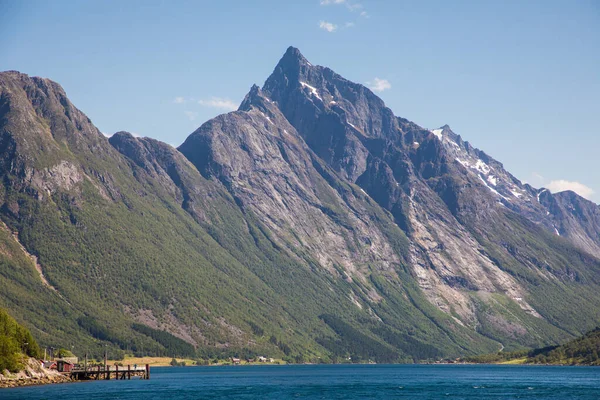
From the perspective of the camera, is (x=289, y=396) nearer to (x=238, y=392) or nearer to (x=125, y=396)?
(x=238, y=392)

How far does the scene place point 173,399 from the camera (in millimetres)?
174375

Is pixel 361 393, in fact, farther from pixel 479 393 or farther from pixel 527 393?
pixel 527 393

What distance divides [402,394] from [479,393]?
63.0ft

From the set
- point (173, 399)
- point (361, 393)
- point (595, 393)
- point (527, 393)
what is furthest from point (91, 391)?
point (595, 393)

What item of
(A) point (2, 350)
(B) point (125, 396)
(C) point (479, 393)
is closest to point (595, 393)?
(C) point (479, 393)

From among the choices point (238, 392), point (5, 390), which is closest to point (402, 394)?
point (238, 392)

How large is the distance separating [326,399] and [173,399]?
3488 cm

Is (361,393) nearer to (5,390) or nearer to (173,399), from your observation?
(173,399)

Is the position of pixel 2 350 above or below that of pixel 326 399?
above

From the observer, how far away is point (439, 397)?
18400 cm

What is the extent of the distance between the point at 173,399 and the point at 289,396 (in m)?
28.6

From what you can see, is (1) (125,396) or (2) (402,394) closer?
(1) (125,396)

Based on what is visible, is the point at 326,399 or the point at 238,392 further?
the point at 238,392

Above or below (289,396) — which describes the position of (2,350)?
above
